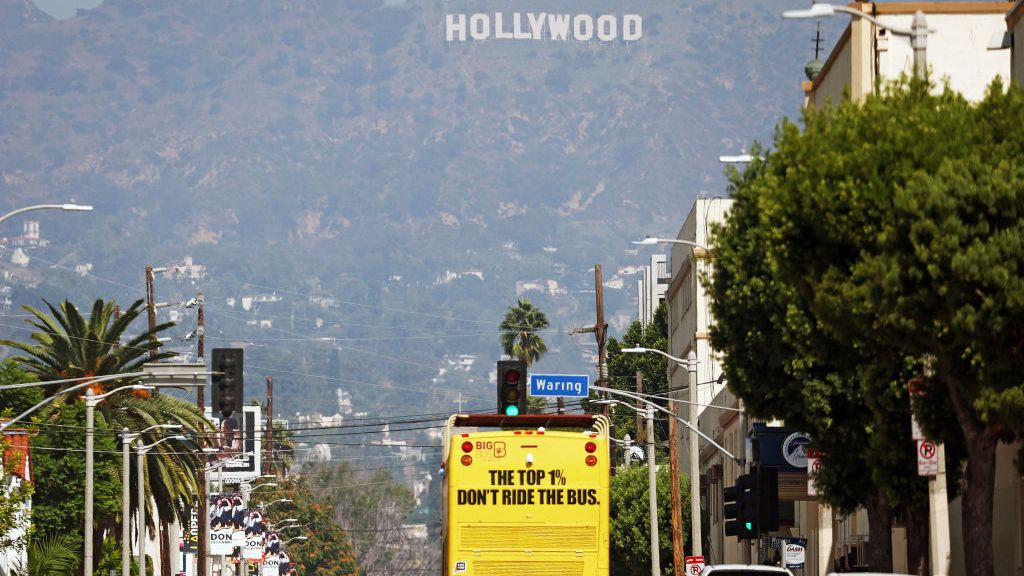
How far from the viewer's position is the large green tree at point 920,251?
25438 millimetres

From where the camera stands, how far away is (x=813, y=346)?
33.3m

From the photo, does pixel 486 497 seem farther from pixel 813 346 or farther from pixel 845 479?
pixel 845 479

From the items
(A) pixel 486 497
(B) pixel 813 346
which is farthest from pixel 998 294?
(A) pixel 486 497

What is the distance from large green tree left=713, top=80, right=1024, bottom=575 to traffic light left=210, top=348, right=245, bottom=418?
1645 cm

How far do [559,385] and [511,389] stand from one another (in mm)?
21049

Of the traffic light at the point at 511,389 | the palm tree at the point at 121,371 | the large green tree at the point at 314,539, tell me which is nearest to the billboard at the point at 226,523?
the palm tree at the point at 121,371

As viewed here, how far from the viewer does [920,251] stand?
2550cm

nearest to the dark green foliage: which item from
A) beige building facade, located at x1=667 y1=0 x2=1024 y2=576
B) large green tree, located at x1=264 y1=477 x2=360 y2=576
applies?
beige building facade, located at x1=667 y1=0 x2=1024 y2=576

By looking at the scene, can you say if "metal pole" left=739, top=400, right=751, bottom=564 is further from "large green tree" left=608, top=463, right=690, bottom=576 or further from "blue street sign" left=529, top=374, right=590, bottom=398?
"blue street sign" left=529, top=374, right=590, bottom=398

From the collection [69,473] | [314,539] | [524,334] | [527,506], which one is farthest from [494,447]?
[314,539]

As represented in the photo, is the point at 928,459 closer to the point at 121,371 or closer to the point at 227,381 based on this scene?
the point at 227,381

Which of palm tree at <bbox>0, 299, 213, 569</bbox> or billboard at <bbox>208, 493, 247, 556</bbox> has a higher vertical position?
palm tree at <bbox>0, 299, 213, 569</bbox>

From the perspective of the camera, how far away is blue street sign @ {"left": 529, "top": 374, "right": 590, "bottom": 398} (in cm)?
6038

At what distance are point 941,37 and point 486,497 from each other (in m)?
31.0
